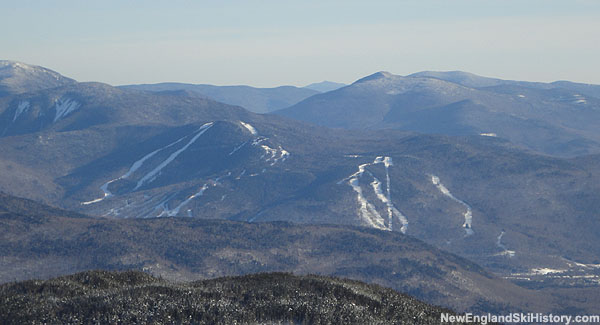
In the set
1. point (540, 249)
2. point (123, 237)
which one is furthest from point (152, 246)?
point (540, 249)

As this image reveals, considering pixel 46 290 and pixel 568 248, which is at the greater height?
pixel 46 290

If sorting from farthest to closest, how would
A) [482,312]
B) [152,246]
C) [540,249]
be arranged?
[540,249] → [152,246] → [482,312]

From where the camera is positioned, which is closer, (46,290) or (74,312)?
(74,312)

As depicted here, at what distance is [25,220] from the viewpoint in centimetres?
15338

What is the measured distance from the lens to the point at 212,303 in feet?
125

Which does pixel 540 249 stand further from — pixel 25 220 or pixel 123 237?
pixel 25 220

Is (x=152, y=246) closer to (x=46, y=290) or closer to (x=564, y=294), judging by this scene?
(x=564, y=294)

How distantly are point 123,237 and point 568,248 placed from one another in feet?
372

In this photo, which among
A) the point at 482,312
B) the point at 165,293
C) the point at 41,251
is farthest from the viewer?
the point at 41,251

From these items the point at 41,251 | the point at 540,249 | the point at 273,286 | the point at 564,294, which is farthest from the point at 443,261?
the point at 273,286

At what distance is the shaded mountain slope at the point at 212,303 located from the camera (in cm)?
3619

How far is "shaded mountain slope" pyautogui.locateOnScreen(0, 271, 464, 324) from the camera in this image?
3619 centimetres

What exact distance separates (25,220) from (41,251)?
745 inches

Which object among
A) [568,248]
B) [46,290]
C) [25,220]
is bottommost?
[568,248]
